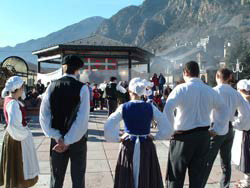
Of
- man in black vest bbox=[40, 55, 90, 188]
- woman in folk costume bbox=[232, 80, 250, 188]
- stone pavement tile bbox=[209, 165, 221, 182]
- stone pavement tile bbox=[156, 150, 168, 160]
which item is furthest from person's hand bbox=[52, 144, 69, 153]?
stone pavement tile bbox=[156, 150, 168, 160]

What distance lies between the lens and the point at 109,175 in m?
5.32

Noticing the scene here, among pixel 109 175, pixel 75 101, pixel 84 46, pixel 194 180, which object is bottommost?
pixel 109 175

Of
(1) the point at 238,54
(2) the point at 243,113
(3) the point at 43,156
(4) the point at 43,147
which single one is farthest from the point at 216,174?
(1) the point at 238,54

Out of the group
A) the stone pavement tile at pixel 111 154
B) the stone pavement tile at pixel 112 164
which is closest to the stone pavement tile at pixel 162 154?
the stone pavement tile at pixel 111 154

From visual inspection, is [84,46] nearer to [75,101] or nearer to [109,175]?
[109,175]

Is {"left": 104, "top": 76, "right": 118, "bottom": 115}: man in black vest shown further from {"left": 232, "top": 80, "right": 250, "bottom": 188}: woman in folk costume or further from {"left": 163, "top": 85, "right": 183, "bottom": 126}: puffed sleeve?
{"left": 163, "top": 85, "right": 183, "bottom": 126}: puffed sleeve

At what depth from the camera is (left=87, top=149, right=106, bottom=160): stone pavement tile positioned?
659 centimetres

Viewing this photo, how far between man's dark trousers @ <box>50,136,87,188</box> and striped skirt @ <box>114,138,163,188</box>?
428 millimetres

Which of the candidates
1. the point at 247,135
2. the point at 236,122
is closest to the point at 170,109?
the point at 236,122

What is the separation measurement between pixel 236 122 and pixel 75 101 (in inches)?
100

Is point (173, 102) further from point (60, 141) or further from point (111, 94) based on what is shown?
point (111, 94)

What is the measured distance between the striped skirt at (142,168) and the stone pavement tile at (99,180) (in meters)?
1.45

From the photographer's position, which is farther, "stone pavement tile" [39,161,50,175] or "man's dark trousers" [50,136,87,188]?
"stone pavement tile" [39,161,50,175]

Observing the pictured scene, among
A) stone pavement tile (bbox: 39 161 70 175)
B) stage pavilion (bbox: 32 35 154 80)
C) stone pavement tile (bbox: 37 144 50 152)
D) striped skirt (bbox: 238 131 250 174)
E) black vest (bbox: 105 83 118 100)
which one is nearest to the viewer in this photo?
striped skirt (bbox: 238 131 250 174)
